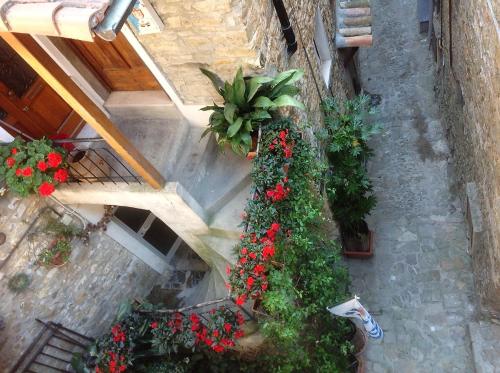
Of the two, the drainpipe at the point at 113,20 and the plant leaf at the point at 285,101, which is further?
the plant leaf at the point at 285,101

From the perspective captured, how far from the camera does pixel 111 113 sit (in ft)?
22.1

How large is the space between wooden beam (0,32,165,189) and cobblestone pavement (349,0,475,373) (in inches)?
179

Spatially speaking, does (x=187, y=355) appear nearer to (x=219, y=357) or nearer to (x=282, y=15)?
(x=219, y=357)

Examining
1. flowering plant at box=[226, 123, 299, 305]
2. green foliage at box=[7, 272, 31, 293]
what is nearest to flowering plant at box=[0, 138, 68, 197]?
green foliage at box=[7, 272, 31, 293]

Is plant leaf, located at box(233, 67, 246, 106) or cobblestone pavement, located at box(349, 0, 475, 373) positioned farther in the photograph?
cobblestone pavement, located at box(349, 0, 475, 373)

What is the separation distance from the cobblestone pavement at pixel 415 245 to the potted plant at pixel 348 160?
3.49 ft

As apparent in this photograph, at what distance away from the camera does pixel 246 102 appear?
17.6 feet

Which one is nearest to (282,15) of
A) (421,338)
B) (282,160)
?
(282,160)

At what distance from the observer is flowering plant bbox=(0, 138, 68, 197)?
5457mm

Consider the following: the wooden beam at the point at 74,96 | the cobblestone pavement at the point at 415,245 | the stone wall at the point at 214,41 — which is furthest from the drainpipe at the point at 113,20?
the cobblestone pavement at the point at 415,245

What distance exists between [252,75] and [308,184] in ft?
5.02

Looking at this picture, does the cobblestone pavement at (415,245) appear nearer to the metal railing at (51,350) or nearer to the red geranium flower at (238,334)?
the red geranium flower at (238,334)

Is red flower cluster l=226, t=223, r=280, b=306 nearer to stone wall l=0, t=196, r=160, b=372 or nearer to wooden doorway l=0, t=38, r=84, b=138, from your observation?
stone wall l=0, t=196, r=160, b=372

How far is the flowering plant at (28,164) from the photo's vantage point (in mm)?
5457
